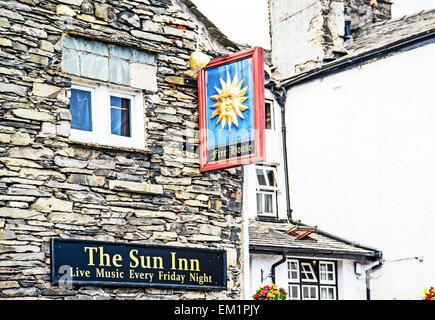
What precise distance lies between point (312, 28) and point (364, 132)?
3203mm

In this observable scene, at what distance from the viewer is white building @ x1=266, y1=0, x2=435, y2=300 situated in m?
18.3

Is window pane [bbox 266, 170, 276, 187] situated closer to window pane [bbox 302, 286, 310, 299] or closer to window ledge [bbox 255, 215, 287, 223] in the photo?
window ledge [bbox 255, 215, 287, 223]

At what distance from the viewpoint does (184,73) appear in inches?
524

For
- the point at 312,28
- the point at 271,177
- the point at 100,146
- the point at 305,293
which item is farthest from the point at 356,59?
the point at 100,146

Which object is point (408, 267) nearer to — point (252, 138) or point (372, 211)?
point (372, 211)

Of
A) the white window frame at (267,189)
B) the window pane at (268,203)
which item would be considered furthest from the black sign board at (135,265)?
the window pane at (268,203)

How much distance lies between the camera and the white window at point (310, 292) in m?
18.6

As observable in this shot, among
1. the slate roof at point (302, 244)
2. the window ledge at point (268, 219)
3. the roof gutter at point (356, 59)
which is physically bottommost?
the slate roof at point (302, 244)

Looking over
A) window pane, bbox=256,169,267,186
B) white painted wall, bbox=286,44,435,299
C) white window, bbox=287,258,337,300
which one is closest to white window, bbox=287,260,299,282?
white window, bbox=287,258,337,300

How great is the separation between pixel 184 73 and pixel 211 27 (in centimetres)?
93

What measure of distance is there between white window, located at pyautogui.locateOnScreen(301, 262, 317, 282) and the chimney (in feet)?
15.9

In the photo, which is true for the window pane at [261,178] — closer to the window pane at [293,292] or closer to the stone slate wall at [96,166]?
the window pane at [293,292]

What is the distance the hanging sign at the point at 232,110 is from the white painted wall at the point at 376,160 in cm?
673
